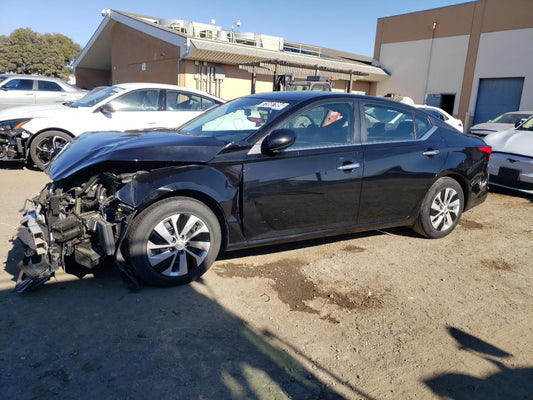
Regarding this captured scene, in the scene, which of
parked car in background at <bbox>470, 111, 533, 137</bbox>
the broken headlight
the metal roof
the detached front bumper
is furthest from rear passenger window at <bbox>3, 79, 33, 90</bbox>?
parked car in background at <bbox>470, 111, 533, 137</bbox>

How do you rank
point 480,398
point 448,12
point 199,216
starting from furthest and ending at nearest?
1. point 448,12
2. point 199,216
3. point 480,398

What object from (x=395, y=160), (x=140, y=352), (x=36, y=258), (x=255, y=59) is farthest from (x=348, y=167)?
(x=255, y=59)

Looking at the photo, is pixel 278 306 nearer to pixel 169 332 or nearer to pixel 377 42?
pixel 169 332

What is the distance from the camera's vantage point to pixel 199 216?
3451 mm

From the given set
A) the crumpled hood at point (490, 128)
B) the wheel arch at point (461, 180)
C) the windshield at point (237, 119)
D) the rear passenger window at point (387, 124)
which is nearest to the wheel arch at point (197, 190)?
the windshield at point (237, 119)

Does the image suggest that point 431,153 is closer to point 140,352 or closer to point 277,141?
point 277,141

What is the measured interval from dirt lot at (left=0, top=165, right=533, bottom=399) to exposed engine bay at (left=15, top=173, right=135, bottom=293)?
0.87ft

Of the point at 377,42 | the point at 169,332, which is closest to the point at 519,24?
the point at 377,42

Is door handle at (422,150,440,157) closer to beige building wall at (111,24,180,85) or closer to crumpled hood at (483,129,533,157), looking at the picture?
crumpled hood at (483,129,533,157)

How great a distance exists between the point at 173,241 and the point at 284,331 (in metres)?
1.15

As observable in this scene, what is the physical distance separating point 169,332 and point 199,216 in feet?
3.20

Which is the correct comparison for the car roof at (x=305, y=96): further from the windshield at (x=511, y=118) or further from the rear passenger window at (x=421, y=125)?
the windshield at (x=511, y=118)

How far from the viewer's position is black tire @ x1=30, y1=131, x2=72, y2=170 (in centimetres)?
754

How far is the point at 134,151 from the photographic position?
3.39m
